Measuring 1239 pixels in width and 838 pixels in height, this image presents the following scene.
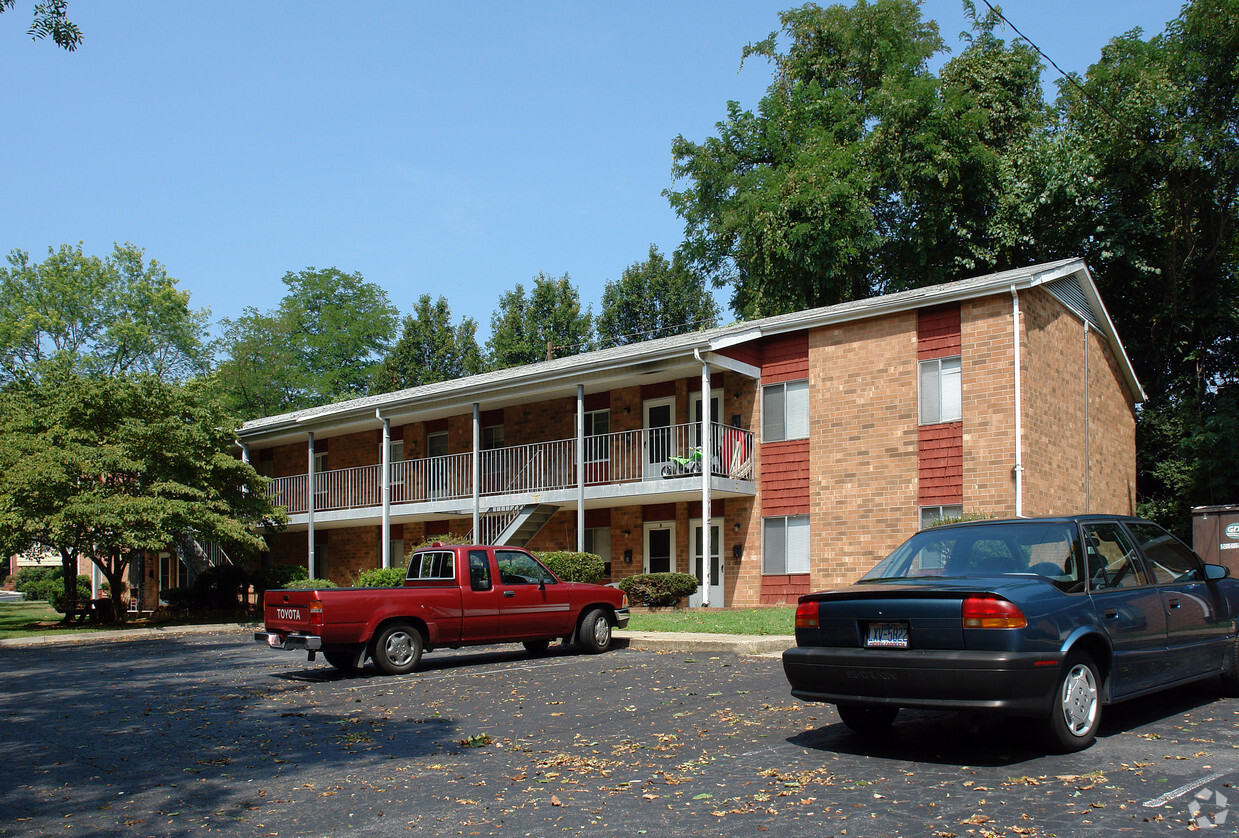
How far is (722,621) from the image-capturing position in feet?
55.4

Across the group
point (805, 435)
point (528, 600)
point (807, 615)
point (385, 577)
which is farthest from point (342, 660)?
point (805, 435)

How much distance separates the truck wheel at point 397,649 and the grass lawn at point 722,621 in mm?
4479

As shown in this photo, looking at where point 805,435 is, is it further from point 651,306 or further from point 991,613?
point 651,306

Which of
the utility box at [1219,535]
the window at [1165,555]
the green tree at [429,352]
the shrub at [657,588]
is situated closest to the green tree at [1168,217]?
the utility box at [1219,535]

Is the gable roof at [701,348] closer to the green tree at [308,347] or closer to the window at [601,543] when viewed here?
the window at [601,543]

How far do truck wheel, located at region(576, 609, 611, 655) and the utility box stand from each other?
11.4 metres

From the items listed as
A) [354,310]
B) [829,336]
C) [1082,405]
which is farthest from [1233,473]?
[354,310]

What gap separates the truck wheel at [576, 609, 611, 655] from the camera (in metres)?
13.9

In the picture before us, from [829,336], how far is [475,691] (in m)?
13.5

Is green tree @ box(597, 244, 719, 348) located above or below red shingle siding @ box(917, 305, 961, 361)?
above

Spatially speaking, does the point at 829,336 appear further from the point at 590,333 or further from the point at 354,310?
the point at 354,310

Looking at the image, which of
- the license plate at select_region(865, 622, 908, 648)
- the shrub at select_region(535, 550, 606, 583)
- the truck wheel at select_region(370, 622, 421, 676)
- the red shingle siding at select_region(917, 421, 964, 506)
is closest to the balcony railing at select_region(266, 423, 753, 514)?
the shrub at select_region(535, 550, 606, 583)

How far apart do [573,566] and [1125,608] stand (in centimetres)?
1503

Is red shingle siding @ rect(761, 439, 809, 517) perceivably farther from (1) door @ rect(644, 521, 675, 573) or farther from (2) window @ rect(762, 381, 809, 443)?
(1) door @ rect(644, 521, 675, 573)
